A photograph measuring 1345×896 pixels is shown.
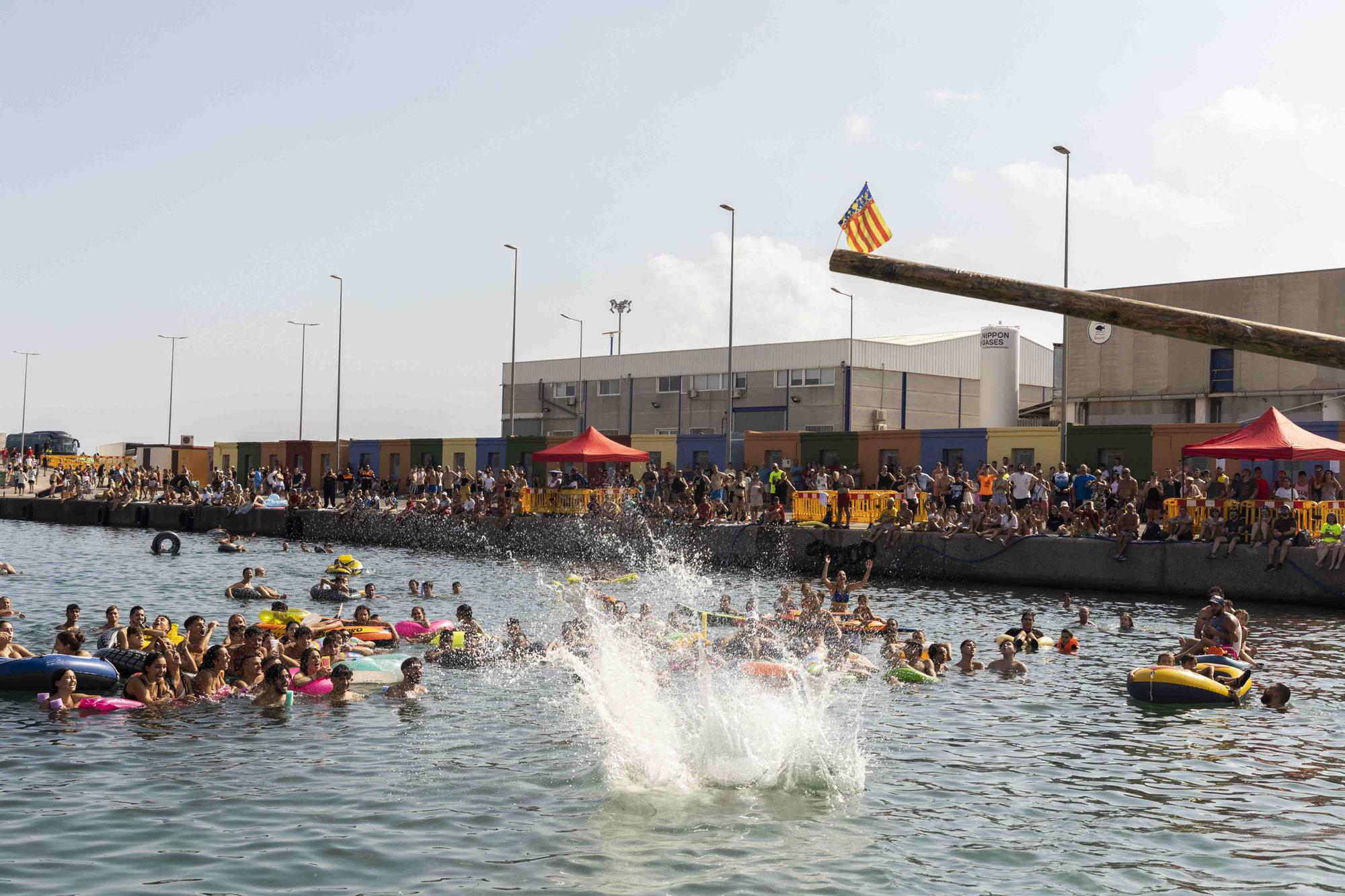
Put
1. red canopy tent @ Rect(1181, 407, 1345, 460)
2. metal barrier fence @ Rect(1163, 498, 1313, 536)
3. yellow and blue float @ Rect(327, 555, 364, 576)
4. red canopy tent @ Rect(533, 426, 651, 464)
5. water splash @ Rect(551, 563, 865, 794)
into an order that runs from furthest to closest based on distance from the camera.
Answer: red canopy tent @ Rect(533, 426, 651, 464) → yellow and blue float @ Rect(327, 555, 364, 576) → metal barrier fence @ Rect(1163, 498, 1313, 536) → red canopy tent @ Rect(1181, 407, 1345, 460) → water splash @ Rect(551, 563, 865, 794)

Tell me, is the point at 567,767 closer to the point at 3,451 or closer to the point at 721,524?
the point at 721,524

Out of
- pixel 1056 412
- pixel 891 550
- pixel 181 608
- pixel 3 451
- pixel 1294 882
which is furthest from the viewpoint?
pixel 3 451

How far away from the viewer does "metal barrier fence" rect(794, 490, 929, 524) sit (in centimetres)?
3441

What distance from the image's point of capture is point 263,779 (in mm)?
11562

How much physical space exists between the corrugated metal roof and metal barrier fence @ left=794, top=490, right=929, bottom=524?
1173 inches

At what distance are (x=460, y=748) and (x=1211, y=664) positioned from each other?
34.1 ft

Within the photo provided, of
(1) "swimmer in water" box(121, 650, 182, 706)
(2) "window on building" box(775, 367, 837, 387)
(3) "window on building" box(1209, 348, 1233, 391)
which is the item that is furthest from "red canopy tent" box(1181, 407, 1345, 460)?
(2) "window on building" box(775, 367, 837, 387)

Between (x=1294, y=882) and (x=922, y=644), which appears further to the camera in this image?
(x=922, y=644)

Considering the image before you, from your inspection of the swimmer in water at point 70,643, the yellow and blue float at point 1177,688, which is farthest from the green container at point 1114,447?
the swimmer in water at point 70,643

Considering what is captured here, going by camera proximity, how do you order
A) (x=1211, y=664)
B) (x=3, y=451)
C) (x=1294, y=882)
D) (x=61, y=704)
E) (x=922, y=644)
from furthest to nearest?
(x=3, y=451) < (x=922, y=644) < (x=1211, y=664) < (x=61, y=704) < (x=1294, y=882)

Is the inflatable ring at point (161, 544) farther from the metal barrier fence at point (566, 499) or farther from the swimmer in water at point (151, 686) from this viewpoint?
the swimmer in water at point (151, 686)

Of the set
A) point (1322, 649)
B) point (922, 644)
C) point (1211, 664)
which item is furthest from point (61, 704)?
point (1322, 649)

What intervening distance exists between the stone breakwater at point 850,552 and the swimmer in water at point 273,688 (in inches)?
810

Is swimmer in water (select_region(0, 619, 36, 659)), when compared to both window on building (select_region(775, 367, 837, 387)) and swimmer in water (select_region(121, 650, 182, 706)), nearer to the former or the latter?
swimmer in water (select_region(121, 650, 182, 706))
